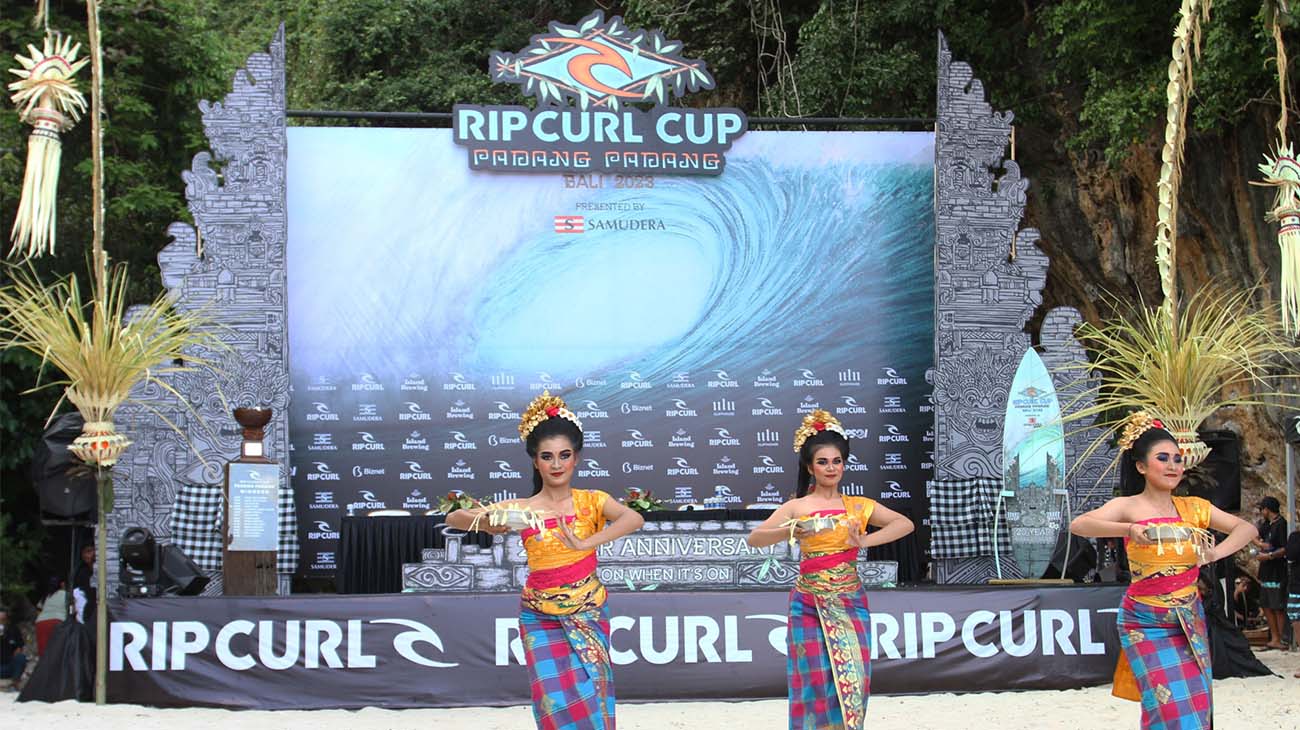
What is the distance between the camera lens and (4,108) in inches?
507

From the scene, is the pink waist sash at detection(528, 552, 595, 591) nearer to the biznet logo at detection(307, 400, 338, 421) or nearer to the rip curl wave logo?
the biznet logo at detection(307, 400, 338, 421)

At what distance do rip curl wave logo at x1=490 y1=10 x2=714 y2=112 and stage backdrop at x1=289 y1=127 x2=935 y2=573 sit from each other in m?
0.67

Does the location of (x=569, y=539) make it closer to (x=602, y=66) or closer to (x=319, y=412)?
(x=319, y=412)

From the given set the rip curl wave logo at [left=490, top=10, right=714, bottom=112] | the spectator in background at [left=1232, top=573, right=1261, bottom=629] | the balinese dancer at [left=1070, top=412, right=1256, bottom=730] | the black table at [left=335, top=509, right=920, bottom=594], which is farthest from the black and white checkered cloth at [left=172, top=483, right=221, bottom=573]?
the spectator in background at [left=1232, top=573, right=1261, bottom=629]

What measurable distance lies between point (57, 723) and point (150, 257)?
8.54 m

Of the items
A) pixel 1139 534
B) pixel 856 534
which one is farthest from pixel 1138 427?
pixel 856 534

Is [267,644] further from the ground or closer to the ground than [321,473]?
closer to the ground

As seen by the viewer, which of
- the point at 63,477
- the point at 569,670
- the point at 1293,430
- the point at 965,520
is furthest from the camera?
the point at 965,520

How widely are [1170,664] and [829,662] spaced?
1229 mm

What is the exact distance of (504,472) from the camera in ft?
37.1

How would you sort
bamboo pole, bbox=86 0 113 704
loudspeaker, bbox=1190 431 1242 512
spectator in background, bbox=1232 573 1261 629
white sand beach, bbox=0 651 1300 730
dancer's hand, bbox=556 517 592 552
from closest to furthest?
dancer's hand, bbox=556 517 592 552
white sand beach, bbox=0 651 1300 730
bamboo pole, bbox=86 0 113 704
loudspeaker, bbox=1190 431 1242 512
spectator in background, bbox=1232 573 1261 629

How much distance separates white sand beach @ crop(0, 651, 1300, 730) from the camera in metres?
6.88

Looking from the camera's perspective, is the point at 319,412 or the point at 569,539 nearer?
the point at 569,539

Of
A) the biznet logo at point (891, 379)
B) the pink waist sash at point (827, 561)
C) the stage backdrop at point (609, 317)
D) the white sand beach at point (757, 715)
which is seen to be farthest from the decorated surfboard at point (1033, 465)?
the pink waist sash at point (827, 561)
